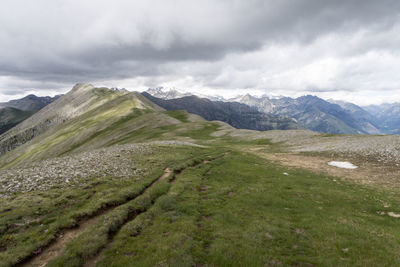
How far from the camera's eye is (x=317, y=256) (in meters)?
13.4

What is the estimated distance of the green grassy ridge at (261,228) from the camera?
13.0 m

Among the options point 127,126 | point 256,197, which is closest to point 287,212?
point 256,197

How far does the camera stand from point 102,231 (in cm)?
1551

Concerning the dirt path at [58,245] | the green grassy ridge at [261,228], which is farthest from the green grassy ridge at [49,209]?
the green grassy ridge at [261,228]

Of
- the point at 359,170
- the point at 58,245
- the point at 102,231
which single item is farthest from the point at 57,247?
the point at 359,170

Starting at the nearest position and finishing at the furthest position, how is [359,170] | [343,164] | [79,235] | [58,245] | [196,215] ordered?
[58,245] → [79,235] → [196,215] → [359,170] → [343,164]

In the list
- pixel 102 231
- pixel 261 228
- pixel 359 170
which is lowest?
pixel 261 228

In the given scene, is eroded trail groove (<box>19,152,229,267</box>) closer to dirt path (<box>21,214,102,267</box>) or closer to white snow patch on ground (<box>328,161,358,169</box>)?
dirt path (<box>21,214,102,267</box>)

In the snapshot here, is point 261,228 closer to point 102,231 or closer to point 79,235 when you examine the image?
point 102,231

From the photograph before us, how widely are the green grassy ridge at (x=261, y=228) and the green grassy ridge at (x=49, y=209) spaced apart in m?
4.95

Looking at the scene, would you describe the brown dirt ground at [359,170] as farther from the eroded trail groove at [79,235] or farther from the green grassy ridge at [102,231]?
the eroded trail groove at [79,235]

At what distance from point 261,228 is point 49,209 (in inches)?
776

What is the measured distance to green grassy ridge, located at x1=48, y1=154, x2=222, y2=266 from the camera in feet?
41.9

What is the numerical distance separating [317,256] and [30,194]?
27.7 m
